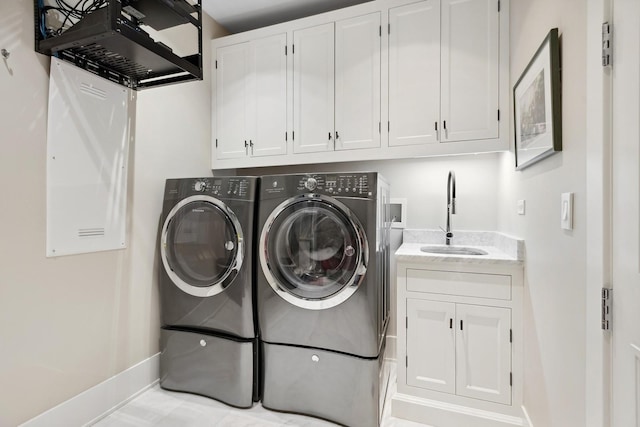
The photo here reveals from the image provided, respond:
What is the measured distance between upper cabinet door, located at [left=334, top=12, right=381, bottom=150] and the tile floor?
1.75 m

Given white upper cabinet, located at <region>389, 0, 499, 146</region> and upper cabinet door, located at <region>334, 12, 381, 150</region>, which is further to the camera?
upper cabinet door, located at <region>334, 12, 381, 150</region>

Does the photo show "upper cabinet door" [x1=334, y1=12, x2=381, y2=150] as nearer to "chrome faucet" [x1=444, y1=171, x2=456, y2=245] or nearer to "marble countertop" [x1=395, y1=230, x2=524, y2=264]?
"chrome faucet" [x1=444, y1=171, x2=456, y2=245]

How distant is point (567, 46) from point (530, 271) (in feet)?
3.18

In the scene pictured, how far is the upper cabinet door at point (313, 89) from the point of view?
2.24 metres

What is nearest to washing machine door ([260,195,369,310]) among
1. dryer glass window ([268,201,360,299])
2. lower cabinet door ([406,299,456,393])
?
dryer glass window ([268,201,360,299])

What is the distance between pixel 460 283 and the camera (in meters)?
1.68

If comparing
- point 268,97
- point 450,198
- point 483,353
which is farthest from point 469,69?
point 483,353

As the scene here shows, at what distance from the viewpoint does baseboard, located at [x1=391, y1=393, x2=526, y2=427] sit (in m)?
1.61

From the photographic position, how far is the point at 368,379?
163 centimetres

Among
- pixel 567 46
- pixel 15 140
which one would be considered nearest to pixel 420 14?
pixel 567 46

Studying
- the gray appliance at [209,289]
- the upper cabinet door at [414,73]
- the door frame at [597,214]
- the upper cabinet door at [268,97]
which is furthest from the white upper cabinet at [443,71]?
the gray appliance at [209,289]

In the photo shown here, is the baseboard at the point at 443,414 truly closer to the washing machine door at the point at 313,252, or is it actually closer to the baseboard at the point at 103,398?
the washing machine door at the point at 313,252

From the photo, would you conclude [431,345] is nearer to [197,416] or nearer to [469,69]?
[197,416]

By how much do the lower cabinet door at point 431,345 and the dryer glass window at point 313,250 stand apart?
1.51ft
